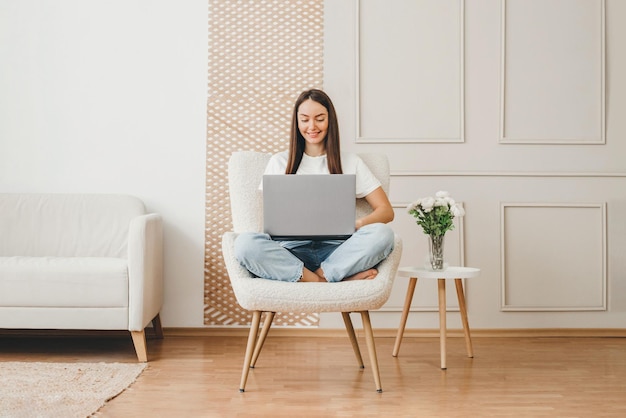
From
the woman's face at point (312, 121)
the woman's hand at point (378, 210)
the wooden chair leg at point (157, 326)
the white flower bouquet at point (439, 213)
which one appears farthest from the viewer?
the wooden chair leg at point (157, 326)

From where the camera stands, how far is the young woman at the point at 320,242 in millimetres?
2223

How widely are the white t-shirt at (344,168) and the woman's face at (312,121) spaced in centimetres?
9

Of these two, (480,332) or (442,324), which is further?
(480,332)

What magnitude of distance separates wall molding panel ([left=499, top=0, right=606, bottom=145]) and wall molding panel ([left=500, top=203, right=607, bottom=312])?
40 cm

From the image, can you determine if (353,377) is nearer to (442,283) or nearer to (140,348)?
(442,283)

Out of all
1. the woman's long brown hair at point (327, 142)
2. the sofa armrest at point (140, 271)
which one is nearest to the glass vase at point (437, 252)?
the woman's long brown hair at point (327, 142)

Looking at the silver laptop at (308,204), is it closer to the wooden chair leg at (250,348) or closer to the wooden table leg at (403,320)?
the wooden chair leg at (250,348)

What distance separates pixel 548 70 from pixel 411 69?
0.71 m

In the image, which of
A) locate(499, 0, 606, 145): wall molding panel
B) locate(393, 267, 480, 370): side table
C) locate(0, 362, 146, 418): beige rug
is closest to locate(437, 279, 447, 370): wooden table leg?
locate(393, 267, 480, 370): side table

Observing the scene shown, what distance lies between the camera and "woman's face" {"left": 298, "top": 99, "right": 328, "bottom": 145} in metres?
2.62

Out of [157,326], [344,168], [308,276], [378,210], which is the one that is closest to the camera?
[308,276]

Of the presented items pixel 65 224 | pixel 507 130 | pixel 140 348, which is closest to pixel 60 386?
pixel 140 348

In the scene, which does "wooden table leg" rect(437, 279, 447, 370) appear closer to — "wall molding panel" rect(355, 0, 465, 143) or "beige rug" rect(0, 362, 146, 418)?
"wall molding panel" rect(355, 0, 465, 143)

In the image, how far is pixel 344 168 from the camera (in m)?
2.66
